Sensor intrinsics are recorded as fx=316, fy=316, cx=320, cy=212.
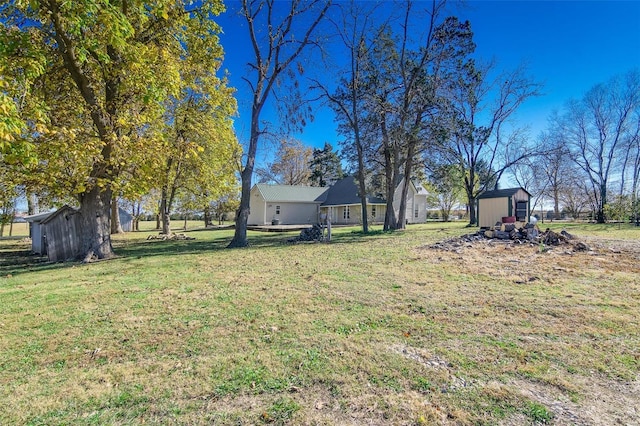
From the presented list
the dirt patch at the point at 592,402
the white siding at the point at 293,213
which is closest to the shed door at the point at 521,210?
the dirt patch at the point at 592,402

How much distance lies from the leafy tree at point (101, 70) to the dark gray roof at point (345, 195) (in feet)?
70.3

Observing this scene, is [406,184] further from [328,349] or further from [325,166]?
[325,166]

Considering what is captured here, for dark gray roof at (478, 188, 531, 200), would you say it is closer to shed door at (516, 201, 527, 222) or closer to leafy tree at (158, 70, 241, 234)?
shed door at (516, 201, 527, 222)

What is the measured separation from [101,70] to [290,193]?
2457 centimetres

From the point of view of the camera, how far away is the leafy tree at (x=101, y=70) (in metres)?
7.16

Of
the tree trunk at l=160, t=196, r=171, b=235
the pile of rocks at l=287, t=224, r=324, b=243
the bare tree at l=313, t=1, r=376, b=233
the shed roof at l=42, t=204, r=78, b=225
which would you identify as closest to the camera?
the shed roof at l=42, t=204, r=78, b=225

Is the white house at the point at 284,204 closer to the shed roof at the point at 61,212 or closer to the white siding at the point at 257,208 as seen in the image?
the white siding at the point at 257,208

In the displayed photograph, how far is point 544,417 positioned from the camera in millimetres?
2252

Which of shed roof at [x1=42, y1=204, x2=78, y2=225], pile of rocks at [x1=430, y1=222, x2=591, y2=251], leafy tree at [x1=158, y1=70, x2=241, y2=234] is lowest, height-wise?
pile of rocks at [x1=430, y1=222, x2=591, y2=251]

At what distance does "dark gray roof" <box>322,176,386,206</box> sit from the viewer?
101 feet

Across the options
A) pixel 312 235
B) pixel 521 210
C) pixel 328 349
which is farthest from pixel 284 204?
pixel 328 349

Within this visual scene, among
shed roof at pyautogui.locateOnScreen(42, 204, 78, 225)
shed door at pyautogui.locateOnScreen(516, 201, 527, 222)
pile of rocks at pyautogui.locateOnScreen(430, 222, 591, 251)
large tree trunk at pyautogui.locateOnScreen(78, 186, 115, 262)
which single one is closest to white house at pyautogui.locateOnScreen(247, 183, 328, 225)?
shed roof at pyautogui.locateOnScreen(42, 204, 78, 225)

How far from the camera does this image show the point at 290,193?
109ft

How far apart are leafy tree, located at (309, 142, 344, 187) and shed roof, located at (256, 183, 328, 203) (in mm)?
9652
